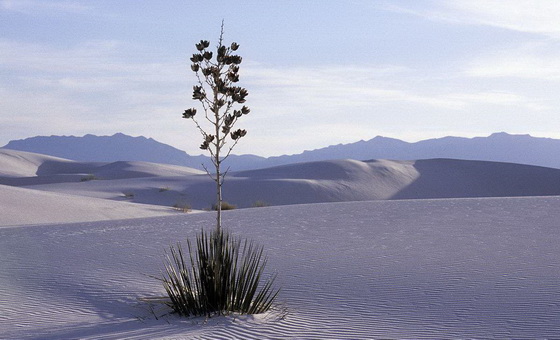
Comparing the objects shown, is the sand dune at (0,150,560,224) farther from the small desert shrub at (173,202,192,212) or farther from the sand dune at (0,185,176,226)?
the sand dune at (0,185,176,226)

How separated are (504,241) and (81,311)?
23.2 ft

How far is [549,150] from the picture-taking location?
184 metres

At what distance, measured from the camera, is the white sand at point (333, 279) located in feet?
Result: 20.5

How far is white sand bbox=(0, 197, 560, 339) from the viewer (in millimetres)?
6246

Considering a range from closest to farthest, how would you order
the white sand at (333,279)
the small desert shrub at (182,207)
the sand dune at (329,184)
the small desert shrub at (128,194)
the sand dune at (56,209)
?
the white sand at (333,279), the sand dune at (56,209), the small desert shrub at (182,207), the small desert shrub at (128,194), the sand dune at (329,184)

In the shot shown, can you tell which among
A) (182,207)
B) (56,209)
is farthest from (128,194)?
(56,209)

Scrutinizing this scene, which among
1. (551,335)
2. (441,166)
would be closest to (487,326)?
(551,335)

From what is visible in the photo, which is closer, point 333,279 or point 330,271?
point 333,279

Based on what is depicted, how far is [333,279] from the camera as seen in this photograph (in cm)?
866

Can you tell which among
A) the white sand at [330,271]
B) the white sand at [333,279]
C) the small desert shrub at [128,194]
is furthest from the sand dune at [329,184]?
the white sand at [333,279]

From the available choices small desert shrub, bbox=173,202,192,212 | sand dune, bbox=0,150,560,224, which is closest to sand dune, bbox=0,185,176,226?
small desert shrub, bbox=173,202,192,212

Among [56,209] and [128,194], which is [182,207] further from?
[56,209]

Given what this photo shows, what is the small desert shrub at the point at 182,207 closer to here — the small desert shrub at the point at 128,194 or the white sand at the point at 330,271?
the small desert shrub at the point at 128,194

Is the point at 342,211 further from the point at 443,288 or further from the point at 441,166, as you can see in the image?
the point at 441,166
